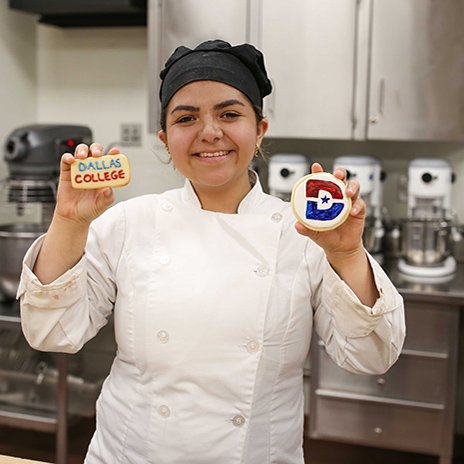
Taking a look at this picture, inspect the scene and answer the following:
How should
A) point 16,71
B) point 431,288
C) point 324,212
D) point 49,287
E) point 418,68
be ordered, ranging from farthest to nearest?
point 16,71 < point 418,68 < point 431,288 < point 49,287 < point 324,212

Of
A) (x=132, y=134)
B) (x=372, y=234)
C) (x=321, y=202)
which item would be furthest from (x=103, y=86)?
(x=321, y=202)

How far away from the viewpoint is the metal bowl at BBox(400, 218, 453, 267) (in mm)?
2299

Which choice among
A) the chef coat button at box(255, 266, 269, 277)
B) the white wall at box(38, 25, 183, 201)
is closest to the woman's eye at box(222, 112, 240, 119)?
the chef coat button at box(255, 266, 269, 277)

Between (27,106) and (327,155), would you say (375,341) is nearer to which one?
(327,155)

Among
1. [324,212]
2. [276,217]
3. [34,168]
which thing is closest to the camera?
[324,212]

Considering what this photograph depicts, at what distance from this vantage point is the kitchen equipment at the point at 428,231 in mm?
2303

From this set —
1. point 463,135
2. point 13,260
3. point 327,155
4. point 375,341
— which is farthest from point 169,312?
point 327,155

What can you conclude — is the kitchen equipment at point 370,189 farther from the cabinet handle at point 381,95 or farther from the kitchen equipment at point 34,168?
the kitchen equipment at point 34,168

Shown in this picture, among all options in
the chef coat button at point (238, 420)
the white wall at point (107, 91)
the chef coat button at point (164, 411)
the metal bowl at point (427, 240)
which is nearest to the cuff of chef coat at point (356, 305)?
the chef coat button at point (238, 420)

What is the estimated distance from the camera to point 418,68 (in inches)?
90.0

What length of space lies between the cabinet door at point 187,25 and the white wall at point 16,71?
0.77m

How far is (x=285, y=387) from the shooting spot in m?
1.20

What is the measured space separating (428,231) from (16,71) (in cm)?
198

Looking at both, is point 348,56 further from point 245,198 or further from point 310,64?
point 245,198
